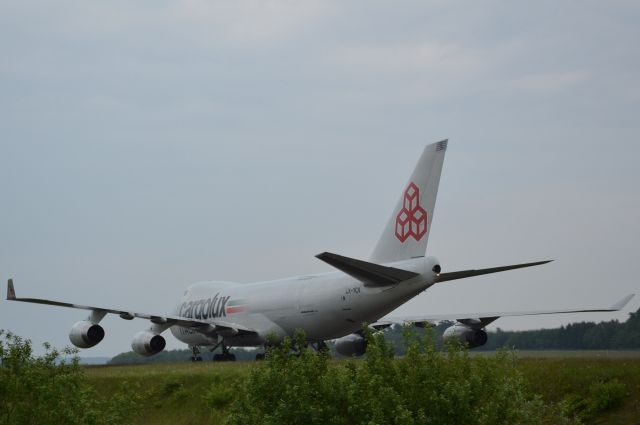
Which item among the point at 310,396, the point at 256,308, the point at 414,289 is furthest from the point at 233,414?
the point at 256,308

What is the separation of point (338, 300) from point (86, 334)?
11.6 m

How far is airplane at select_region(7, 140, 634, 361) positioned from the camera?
118ft

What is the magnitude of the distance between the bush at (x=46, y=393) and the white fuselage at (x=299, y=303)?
817 cm

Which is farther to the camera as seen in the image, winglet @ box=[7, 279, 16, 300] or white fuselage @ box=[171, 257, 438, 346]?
winglet @ box=[7, 279, 16, 300]

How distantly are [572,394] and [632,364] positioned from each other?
208 centimetres

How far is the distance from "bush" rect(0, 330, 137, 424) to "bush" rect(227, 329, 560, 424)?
2978 millimetres

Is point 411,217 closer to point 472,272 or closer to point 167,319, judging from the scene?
point 472,272

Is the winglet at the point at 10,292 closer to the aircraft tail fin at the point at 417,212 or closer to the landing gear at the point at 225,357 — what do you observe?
the landing gear at the point at 225,357

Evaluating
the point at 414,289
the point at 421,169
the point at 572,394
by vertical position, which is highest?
the point at 421,169

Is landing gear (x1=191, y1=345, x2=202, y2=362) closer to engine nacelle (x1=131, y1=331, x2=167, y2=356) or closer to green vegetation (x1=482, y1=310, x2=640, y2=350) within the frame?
engine nacelle (x1=131, y1=331, x2=167, y2=356)

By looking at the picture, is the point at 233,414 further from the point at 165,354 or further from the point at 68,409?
the point at 165,354

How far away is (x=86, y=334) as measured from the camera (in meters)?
43.9

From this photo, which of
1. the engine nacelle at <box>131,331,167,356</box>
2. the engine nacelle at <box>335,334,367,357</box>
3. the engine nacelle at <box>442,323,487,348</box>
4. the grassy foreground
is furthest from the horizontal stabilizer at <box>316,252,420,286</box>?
the engine nacelle at <box>131,331,167,356</box>

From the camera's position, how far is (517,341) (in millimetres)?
78875
